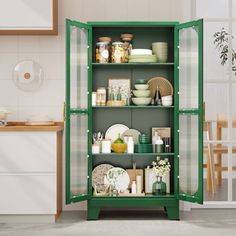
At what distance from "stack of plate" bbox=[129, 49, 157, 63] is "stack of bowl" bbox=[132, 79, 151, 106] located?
0.19 metres

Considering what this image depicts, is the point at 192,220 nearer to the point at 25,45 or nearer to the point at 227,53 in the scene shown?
the point at 227,53

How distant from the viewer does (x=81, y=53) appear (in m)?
5.11

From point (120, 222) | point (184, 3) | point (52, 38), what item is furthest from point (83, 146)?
point (184, 3)

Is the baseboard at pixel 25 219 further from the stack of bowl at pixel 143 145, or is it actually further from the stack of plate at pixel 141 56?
the stack of plate at pixel 141 56

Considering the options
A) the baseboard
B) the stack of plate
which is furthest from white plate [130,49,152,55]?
the baseboard

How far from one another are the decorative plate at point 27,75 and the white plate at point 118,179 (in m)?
1.13

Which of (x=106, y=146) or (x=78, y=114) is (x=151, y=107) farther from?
(x=78, y=114)

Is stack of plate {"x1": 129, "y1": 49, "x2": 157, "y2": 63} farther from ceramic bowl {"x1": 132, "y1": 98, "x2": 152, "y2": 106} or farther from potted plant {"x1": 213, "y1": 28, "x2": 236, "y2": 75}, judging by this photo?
potted plant {"x1": 213, "y1": 28, "x2": 236, "y2": 75}

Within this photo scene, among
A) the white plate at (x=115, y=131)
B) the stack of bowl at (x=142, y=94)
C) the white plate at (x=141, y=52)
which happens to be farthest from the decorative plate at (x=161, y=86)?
the white plate at (x=115, y=131)

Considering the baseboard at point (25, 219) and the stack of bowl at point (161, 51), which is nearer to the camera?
the baseboard at point (25, 219)

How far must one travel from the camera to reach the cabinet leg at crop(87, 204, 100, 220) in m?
5.12

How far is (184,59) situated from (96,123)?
1042mm

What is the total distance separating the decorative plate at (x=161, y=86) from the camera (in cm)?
535

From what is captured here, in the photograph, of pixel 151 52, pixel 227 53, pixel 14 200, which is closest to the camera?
pixel 14 200
